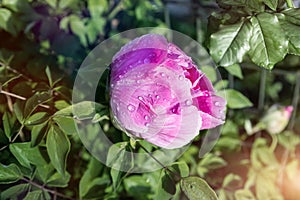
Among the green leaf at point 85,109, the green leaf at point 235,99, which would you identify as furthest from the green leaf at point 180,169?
the green leaf at point 235,99

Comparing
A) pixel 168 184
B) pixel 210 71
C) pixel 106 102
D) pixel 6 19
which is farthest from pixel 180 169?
pixel 6 19

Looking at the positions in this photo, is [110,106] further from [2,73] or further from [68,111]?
[2,73]

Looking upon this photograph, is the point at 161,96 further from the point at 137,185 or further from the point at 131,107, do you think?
the point at 137,185

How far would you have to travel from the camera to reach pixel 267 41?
647 mm

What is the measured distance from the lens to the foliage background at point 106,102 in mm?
657

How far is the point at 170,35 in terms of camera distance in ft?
3.19

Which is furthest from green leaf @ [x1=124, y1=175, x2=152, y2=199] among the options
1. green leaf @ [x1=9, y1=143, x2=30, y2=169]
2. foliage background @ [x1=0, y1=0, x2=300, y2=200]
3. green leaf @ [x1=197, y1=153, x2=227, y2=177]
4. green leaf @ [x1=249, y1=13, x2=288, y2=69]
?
green leaf @ [x1=249, y1=13, x2=288, y2=69]

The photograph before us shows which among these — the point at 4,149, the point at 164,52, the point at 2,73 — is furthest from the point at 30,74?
the point at 164,52

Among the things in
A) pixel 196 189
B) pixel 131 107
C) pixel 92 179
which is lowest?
pixel 92 179

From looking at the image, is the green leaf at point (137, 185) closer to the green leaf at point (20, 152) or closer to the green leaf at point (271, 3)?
the green leaf at point (20, 152)

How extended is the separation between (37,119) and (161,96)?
18 cm

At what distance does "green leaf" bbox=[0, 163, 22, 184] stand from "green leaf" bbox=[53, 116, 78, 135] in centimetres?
7

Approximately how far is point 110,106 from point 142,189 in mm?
293

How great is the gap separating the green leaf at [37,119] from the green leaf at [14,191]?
0.32 ft
